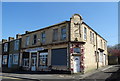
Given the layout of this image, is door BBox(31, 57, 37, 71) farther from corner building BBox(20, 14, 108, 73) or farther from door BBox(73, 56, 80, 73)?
door BBox(73, 56, 80, 73)

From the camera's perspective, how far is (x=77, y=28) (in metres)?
20.8

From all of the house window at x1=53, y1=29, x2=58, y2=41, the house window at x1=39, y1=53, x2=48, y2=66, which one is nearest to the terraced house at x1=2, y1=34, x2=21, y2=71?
the house window at x1=39, y1=53, x2=48, y2=66

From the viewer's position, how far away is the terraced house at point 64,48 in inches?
794

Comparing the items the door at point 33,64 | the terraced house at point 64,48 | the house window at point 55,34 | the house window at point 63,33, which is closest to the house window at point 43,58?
the terraced house at point 64,48

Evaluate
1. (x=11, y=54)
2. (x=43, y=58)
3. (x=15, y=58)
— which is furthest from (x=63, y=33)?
(x=11, y=54)

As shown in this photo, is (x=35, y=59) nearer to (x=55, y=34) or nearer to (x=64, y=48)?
(x=55, y=34)

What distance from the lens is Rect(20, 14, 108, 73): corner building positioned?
794 inches

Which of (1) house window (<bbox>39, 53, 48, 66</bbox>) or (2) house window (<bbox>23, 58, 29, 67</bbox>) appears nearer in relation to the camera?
(1) house window (<bbox>39, 53, 48, 66</bbox>)

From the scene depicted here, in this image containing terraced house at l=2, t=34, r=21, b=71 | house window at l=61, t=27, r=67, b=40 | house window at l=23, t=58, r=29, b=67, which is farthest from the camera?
terraced house at l=2, t=34, r=21, b=71

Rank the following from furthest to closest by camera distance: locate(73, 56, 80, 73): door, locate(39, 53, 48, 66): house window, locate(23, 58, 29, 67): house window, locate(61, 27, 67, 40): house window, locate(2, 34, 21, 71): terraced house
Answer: locate(2, 34, 21, 71): terraced house → locate(23, 58, 29, 67): house window → locate(39, 53, 48, 66): house window → locate(61, 27, 67, 40): house window → locate(73, 56, 80, 73): door

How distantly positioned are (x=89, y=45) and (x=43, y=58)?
7775mm

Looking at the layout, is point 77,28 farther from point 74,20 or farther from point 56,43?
point 56,43

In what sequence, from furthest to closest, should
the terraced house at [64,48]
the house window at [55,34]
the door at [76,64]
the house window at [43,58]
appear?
the house window at [43,58], the house window at [55,34], the terraced house at [64,48], the door at [76,64]

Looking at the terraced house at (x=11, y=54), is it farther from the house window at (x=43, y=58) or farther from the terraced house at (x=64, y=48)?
the house window at (x=43, y=58)
